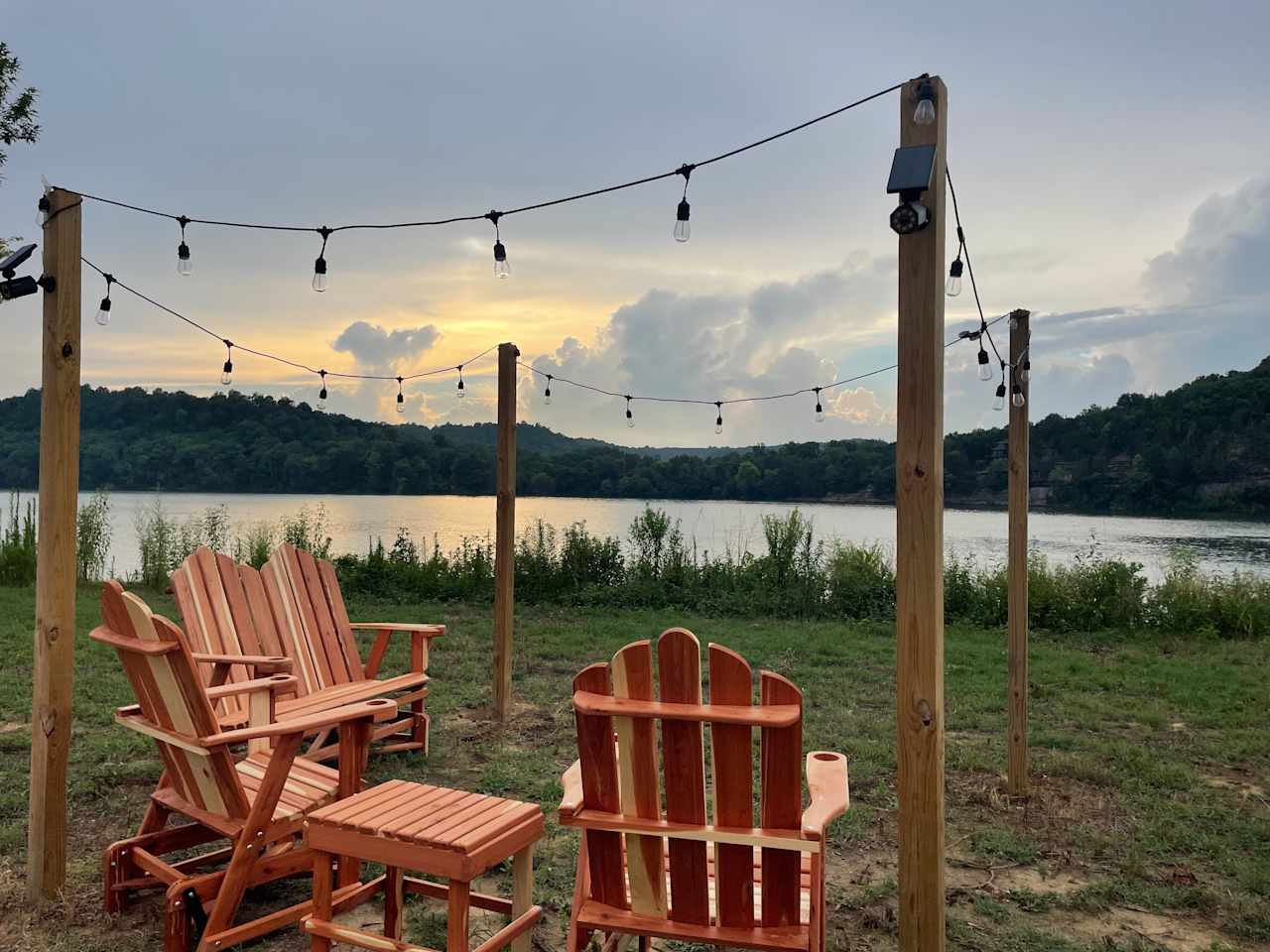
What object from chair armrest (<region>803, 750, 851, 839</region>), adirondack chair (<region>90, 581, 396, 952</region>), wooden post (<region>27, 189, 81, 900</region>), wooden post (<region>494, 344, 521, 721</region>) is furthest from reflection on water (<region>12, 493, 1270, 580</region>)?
chair armrest (<region>803, 750, 851, 839</region>)

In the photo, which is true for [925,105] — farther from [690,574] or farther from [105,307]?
[690,574]

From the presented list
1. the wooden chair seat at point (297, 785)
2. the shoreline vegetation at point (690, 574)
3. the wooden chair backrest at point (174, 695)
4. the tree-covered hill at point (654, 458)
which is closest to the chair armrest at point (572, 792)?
the wooden chair seat at point (297, 785)

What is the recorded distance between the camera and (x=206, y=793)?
A: 8.86 ft

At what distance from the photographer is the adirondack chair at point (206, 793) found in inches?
98.0

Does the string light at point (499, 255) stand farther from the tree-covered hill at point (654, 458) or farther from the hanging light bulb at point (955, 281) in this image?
the tree-covered hill at point (654, 458)

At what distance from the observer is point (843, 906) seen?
2920 millimetres

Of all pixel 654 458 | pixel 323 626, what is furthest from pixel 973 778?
pixel 654 458

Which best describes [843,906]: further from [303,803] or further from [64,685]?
[64,685]

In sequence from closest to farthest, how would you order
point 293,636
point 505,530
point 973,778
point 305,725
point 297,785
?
point 305,725, point 297,785, point 973,778, point 293,636, point 505,530

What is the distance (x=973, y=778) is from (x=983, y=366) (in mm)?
1982

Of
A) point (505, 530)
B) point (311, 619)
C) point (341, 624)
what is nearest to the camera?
point (311, 619)

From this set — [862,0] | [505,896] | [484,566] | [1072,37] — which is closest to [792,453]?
[484,566]

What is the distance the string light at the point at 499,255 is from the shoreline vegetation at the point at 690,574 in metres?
5.63

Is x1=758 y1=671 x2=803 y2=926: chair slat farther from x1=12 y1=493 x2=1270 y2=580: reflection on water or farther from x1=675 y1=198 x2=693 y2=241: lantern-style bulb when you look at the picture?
x1=12 y1=493 x2=1270 y2=580: reflection on water
